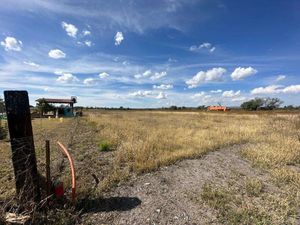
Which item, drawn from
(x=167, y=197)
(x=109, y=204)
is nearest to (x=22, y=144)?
(x=109, y=204)

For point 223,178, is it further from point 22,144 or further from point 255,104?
point 255,104

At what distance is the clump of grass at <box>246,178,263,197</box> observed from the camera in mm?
4740

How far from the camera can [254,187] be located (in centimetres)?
500

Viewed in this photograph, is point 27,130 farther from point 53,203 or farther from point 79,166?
point 79,166

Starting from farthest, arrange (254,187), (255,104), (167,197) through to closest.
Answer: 1. (255,104)
2. (254,187)
3. (167,197)

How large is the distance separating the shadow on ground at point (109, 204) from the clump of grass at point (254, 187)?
7.90 feet

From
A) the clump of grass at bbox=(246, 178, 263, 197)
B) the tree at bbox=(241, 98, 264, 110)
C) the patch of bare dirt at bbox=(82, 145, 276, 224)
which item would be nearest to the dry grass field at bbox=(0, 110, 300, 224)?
the clump of grass at bbox=(246, 178, 263, 197)

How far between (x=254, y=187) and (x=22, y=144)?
4.77m

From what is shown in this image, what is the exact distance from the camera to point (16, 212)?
334 centimetres

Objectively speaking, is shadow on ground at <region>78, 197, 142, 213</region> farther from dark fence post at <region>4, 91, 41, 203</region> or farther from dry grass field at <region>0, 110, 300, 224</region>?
dark fence post at <region>4, 91, 41, 203</region>

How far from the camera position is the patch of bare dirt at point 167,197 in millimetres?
3781

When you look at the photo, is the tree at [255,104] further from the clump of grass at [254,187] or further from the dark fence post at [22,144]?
the dark fence post at [22,144]

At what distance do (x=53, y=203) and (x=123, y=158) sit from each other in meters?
3.28

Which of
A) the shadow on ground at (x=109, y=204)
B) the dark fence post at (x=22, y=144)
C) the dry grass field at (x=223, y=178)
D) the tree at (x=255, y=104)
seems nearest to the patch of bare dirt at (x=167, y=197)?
the shadow on ground at (x=109, y=204)
